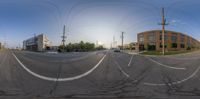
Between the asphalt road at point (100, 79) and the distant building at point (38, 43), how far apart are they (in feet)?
1.00

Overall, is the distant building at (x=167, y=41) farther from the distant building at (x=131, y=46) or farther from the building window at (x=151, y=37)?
the distant building at (x=131, y=46)

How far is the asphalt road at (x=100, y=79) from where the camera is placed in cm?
304

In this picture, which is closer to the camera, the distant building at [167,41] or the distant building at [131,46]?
the distant building at [167,41]

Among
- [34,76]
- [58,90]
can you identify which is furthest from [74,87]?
[34,76]

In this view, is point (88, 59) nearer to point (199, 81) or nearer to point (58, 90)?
point (58, 90)

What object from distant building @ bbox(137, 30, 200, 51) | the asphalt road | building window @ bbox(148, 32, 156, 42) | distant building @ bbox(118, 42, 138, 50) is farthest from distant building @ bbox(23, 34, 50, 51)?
building window @ bbox(148, 32, 156, 42)

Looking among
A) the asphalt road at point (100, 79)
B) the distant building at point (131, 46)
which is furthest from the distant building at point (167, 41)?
the asphalt road at point (100, 79)

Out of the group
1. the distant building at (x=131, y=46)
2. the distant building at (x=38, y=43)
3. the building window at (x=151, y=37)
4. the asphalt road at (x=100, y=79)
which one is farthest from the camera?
the distant building at (x=131, y=46)

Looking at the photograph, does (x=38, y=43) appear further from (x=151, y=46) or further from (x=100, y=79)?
(x=151, y=46)

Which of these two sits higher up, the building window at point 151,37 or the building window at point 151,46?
the building window at point 151,37

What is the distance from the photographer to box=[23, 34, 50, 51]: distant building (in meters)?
3.43

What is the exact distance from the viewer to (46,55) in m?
3.91

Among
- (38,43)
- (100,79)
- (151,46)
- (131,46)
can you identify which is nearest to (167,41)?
(151,46)

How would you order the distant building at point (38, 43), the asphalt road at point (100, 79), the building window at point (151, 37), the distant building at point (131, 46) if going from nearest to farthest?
the asphalt road at point (100, 79), the distant building at point (38, 43), the building window at point (151, 37), the distant building at point (131, 46)
